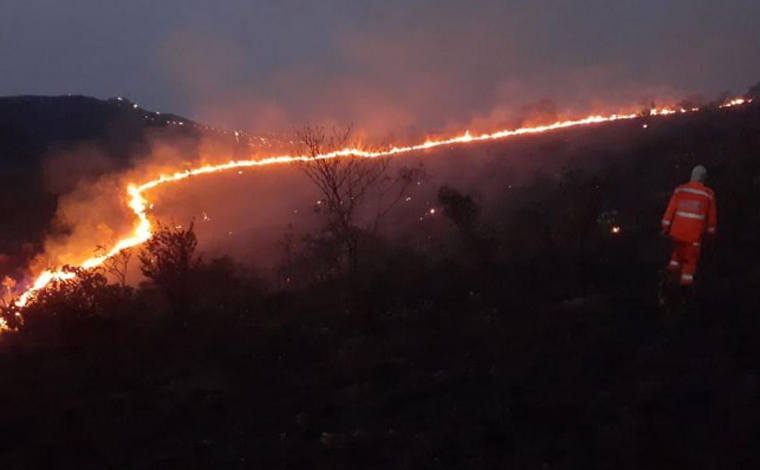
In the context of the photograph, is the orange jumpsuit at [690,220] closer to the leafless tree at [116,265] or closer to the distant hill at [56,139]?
the leafless tree at [116,265]

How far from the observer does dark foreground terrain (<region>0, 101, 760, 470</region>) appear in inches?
285

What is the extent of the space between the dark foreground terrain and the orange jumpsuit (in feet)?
2.27

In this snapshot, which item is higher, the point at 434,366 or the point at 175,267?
the point at 175,267

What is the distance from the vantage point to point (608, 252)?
566 inches

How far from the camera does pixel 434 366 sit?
384 inches

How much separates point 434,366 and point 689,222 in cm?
374

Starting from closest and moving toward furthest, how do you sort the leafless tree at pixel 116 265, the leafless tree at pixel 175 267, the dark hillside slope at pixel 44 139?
the leafless tree at pixel 175 267
the leafless tree at pixel 116 265
the dark hillside slope at pixel 44 139

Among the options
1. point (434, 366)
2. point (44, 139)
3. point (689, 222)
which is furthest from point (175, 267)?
point (44, 139)

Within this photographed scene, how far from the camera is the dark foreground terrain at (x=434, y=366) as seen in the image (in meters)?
7.23

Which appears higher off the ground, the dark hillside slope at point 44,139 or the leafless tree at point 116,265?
the dark hillside slope at point 44,139

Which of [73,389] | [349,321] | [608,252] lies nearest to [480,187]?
[608,252]

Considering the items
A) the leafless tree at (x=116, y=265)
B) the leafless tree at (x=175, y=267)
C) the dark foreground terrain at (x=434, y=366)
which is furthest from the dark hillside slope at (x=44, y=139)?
the dark foreground terrain at (x=434, y=366)

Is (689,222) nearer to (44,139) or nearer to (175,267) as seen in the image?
(175,267)

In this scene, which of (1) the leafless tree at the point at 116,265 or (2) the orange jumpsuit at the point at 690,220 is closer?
(2) the orange jumpsuit at the point at 690,220
